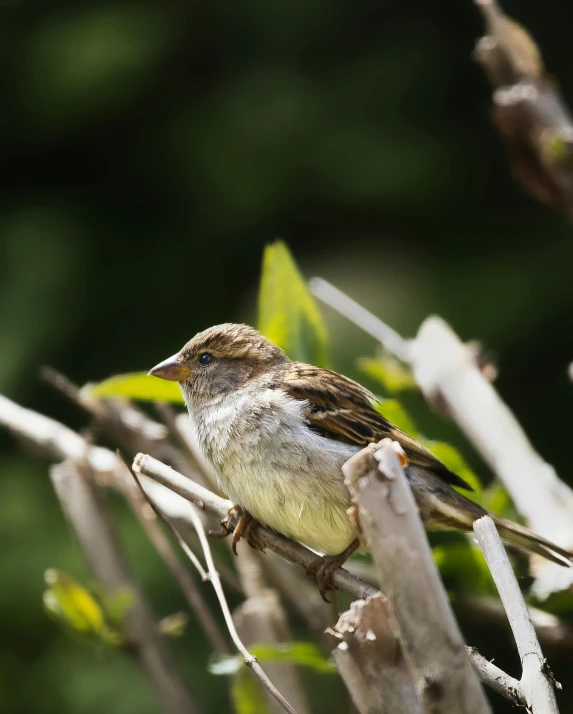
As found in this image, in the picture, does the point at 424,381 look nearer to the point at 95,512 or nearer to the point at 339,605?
the point at 339,605

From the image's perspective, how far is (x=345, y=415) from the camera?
1902 mm

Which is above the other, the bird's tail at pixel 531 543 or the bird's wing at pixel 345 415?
the bird's wing at pixel 345 415

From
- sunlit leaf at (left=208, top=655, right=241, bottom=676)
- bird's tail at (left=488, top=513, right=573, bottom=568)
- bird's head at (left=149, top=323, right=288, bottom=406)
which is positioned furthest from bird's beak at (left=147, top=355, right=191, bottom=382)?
bird's tail at (left=488, top=513, right=573, bottom=568)

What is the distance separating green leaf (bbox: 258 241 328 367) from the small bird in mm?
54

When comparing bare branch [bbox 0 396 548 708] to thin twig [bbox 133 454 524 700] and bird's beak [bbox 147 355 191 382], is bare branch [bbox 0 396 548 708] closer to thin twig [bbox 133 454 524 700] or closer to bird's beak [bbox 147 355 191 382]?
thin twig [bbox 133 454 524 700]

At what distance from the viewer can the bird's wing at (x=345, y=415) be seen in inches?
72.7

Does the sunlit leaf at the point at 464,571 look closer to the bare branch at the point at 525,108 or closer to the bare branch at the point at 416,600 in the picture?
the bare branch at the point at 416,600

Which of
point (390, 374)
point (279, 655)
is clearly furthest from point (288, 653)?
point (390, 374)

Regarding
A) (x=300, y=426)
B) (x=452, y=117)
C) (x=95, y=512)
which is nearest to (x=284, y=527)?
(x=300, y=426)

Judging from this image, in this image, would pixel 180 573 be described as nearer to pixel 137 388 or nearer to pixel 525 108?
pixel 137 388

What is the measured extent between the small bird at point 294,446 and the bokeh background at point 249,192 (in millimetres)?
1356

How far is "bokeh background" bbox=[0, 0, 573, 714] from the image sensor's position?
11.9ft

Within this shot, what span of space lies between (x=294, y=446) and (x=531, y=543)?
43 centimetres

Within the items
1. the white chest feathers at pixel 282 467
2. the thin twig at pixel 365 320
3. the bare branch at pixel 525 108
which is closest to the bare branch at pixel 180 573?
the white chest feathers at pixel 282 467
